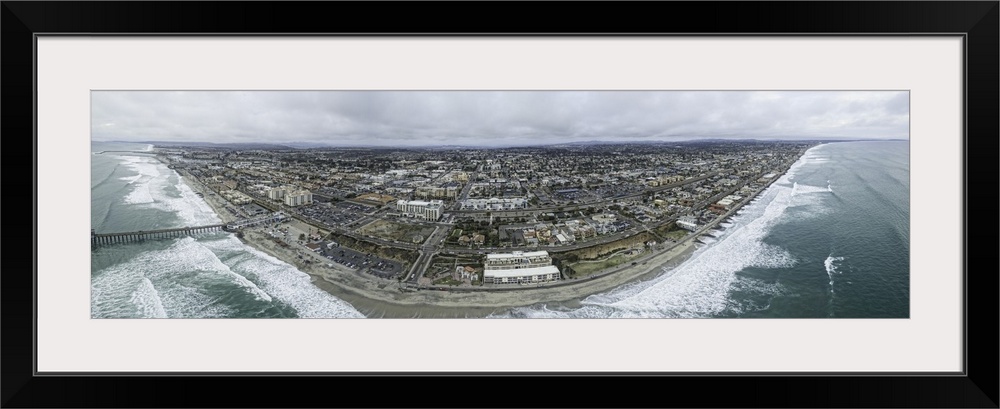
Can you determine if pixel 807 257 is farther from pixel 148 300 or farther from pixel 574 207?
pixel 148 300

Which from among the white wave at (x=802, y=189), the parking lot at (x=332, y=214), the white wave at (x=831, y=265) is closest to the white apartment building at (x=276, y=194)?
the parking lot at (x=332, y=214)

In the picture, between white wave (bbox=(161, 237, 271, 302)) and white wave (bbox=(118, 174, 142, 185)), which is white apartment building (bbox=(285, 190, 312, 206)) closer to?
white wave (bbox=(161, 237, 271, 302))

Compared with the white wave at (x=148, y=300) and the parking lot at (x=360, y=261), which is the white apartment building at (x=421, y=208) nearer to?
the parking lot at (x=360, y=261)

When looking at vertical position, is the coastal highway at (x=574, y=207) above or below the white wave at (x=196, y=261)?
above

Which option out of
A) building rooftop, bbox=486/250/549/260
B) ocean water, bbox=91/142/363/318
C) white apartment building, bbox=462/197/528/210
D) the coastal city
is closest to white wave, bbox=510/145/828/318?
the coastal city
